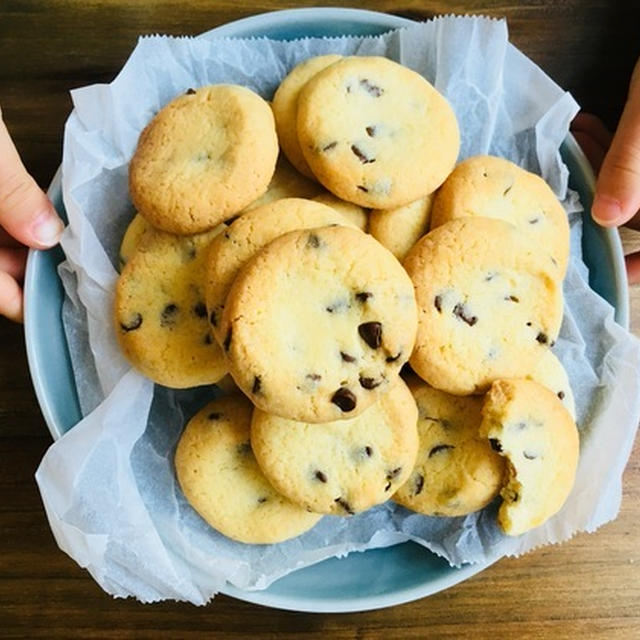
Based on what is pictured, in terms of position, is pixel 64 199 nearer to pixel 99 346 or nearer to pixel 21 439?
pixel 99 346

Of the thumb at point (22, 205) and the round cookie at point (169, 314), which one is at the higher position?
the thumb at point (22, 205)

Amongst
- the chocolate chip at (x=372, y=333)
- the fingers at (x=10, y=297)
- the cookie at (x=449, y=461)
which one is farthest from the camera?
the fingers at (x=10, y=297)

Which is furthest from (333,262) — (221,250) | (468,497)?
(468,497)

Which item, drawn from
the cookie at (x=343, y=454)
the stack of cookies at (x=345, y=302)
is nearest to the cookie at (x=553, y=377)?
the stack of cookies at (x=345, y=302)

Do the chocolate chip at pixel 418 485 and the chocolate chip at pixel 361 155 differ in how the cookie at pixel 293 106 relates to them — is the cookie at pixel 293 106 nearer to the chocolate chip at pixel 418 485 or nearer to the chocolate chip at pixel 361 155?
the chocolate chip at pixel 361 155

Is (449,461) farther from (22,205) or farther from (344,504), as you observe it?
(22,205)

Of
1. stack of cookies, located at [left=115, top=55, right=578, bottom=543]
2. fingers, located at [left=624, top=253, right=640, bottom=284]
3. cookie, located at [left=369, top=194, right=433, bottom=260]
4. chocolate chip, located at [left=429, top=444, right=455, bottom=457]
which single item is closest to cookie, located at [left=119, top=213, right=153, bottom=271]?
stack of cookies, located at [left=115, top=55, right=578, bottom=543]

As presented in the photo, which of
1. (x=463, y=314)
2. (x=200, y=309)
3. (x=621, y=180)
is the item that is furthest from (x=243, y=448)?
(x=621, y=180)
